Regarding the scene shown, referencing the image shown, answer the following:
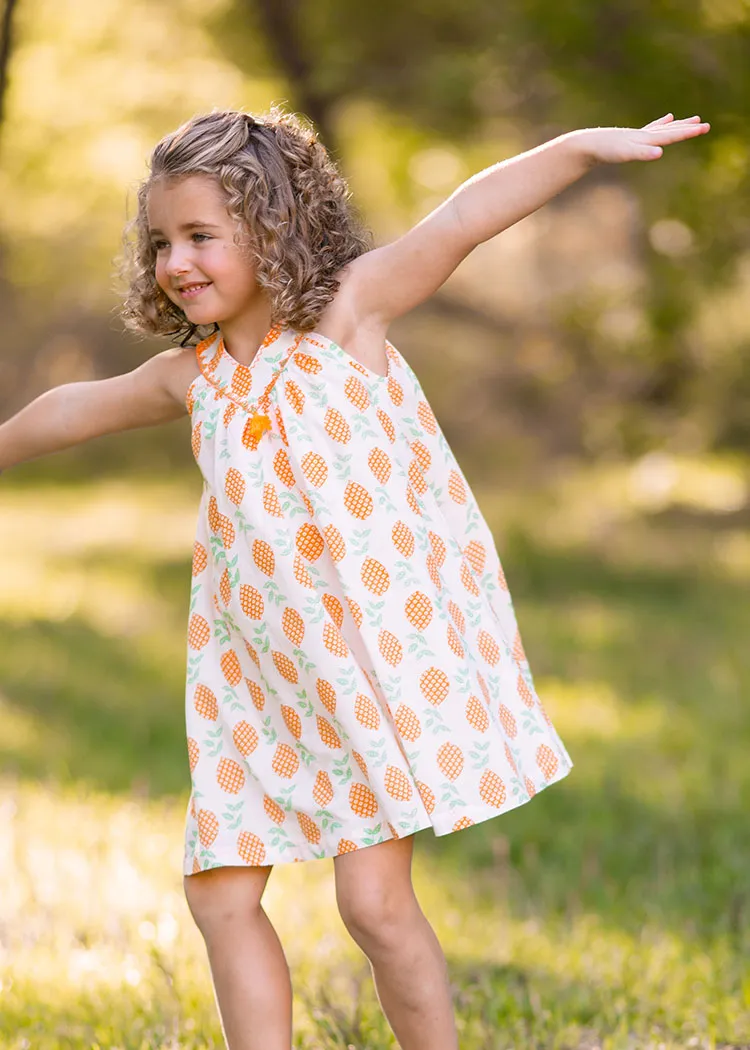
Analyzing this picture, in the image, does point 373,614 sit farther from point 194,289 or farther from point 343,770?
point 194,289

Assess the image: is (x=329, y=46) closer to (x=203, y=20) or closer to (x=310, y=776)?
(x=203, y=20)

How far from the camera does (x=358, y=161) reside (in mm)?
11977

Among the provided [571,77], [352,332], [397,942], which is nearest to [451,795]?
[397,942]

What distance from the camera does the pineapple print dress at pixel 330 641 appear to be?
2113mm

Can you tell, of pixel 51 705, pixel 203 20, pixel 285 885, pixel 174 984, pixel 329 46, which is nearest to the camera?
pixel 174 984

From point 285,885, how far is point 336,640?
1603 mm

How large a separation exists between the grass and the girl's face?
1.26 m

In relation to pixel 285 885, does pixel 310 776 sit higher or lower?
higher

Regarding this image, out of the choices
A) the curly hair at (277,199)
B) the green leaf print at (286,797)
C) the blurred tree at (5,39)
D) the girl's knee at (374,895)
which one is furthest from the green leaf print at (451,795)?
the blurred tree at (5,39)

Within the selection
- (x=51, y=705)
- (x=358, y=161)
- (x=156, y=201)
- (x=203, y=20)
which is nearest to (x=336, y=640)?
(x=156, y=201)

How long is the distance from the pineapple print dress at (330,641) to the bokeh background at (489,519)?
0.59m

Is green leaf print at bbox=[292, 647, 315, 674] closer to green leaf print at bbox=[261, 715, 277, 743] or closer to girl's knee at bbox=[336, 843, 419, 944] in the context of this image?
green leaf print at bbox=[261, 715, 277, 743]

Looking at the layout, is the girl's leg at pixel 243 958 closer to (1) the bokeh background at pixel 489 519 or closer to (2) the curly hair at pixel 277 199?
(1) the bokeh background at pixel 489 519

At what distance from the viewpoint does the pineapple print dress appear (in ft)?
6.93
